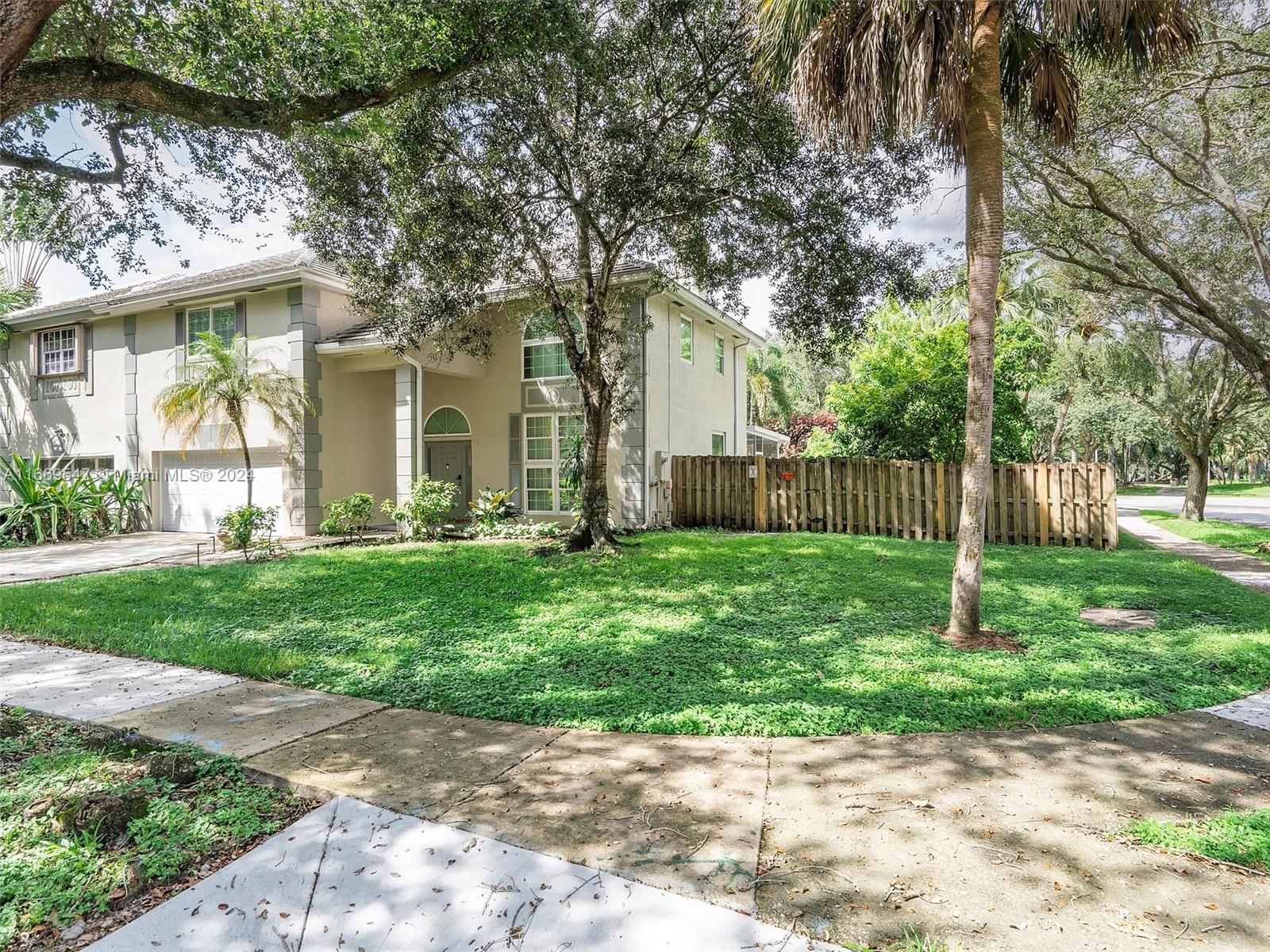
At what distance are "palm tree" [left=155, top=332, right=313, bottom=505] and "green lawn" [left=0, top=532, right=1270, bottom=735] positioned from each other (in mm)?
4232

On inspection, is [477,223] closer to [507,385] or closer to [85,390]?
[507,385]

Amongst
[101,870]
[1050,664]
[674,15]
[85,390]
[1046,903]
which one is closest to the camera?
[1046,903]

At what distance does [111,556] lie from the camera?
38.5 ft

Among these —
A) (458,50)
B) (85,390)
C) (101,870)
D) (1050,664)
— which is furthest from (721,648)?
(85,390)

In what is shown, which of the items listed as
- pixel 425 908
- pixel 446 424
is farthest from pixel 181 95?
pixel 446 424

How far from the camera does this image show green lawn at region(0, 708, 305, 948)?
2443 millimetres

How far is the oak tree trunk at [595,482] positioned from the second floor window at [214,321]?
955 cm

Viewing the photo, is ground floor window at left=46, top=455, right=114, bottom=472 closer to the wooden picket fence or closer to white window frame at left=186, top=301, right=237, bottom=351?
white window frame at left=186, top=301, right=237, bottom=351

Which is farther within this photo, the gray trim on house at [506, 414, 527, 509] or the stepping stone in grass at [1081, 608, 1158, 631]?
the gray trim on house at [506, 414, 527, 509]

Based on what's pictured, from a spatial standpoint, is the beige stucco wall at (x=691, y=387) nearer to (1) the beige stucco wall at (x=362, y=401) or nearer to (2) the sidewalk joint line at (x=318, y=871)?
Result: (1) the beige stucco wall at (x=362, y=401)

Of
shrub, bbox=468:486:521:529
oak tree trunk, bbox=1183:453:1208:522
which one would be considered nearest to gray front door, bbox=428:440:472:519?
shrub, bbox=468:486:521:529

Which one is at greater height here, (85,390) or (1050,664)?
(85,390)

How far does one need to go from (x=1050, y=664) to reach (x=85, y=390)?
71.5ft

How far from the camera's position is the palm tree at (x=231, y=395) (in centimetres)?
1234
